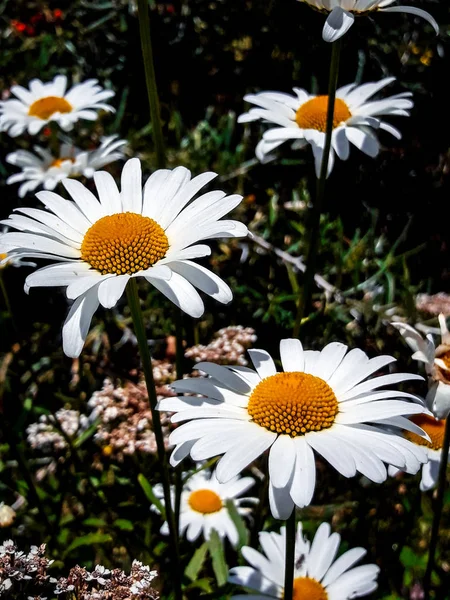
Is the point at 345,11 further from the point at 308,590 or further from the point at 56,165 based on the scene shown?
the point at 56,165

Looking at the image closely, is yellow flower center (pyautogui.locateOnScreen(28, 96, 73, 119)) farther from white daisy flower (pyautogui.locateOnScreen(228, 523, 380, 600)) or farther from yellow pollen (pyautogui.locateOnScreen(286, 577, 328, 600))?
yellow pollen (pyautogui.locateOnScreen(286, 577, 328, 600))

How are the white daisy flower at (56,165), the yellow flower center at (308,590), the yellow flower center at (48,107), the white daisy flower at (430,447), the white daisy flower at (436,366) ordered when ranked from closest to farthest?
the white daisy flower at (436,366) < the yellow flower center at (308,590) < the white daisy flower at (430,447) < the white daisy flower at (56,165) < the yellow flower center at (48,107)

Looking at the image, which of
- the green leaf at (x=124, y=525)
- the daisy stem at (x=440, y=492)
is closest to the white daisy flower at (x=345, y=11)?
the daisy stem at (x=440, y=492)

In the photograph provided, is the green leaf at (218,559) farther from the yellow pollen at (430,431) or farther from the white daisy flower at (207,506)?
the yellow pollen at (430,431)

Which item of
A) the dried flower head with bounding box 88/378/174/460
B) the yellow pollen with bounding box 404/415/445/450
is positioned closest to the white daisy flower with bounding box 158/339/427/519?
the yellow pollen with bounding box 404/415/445/450

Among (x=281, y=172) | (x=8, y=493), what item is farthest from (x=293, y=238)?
(x=8, y=493)

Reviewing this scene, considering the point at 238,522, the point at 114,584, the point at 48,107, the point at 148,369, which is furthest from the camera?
the point at 48,107

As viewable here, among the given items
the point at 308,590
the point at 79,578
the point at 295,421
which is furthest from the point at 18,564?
the point at 308,590
